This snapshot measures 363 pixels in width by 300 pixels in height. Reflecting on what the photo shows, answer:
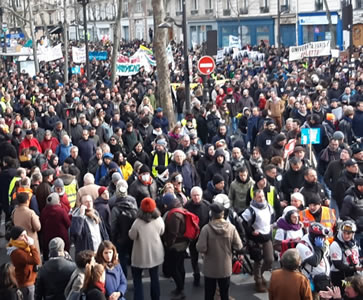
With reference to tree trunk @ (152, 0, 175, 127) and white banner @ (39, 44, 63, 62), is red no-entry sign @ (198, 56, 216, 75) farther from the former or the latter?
white banner @ (39, 44, 63, 62)

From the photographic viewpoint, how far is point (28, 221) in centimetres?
972

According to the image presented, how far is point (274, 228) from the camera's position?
32.2ft

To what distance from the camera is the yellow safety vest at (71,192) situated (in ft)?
36.8

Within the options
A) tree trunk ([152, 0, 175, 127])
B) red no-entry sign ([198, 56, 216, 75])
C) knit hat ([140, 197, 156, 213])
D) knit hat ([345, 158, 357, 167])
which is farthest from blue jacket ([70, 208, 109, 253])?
tree trunk ([152, 0, 175, 127])

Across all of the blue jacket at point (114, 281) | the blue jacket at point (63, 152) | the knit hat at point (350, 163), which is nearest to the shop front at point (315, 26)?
the blue jacket at point (63, 152)

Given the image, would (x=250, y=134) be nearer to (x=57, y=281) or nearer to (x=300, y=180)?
(x=300, y=180)

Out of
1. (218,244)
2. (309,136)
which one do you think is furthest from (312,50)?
(218,244)

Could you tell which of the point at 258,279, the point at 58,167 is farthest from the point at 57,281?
the point at 58,167

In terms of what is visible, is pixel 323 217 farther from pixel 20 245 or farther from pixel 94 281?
pixel 20 245

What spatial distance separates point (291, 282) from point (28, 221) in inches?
150

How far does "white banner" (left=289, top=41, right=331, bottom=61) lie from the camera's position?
27.6 m

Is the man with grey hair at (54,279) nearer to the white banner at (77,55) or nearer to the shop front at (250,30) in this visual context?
the white banner at (77,55)

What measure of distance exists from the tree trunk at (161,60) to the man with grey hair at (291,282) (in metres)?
14.0

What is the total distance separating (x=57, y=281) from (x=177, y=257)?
88.8 inches
